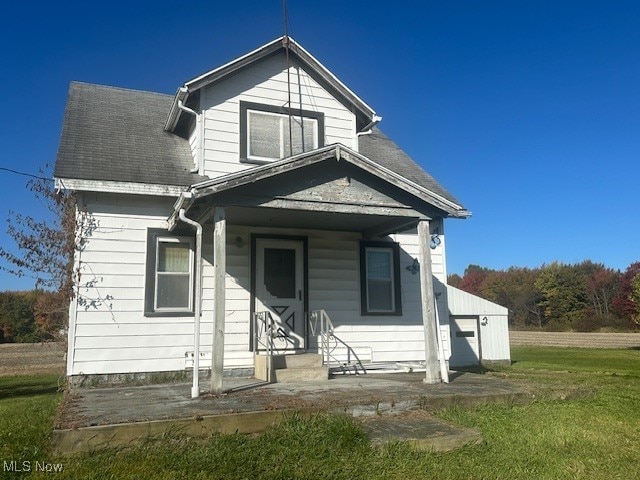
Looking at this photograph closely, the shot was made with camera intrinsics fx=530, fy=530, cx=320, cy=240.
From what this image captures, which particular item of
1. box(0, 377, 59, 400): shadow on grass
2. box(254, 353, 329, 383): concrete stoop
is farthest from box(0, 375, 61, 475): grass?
box(254, 353, 329, 383): concrete stoop

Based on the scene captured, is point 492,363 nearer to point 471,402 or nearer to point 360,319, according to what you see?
point 360,319

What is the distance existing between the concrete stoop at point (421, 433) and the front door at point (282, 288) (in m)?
3.91

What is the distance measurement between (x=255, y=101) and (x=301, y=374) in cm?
531

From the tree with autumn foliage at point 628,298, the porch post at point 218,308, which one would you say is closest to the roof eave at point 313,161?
the porch post at point 218,308

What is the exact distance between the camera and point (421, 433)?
17.7 feet

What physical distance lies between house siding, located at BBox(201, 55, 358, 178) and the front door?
165 centimetres

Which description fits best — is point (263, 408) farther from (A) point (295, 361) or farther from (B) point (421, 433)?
(A) point (295, 361)

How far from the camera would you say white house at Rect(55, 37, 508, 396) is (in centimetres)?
814

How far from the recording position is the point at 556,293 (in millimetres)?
61156

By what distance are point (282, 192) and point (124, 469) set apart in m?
4.46

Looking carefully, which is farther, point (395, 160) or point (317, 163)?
point (395, 160)

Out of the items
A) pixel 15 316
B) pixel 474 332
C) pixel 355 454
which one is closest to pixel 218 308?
pixel 355 454

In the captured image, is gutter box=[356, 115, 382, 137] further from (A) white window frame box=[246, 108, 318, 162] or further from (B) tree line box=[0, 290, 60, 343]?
(B) tree line box=[0, 290, 60, 343]

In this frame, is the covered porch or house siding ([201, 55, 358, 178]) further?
house siding ([201, 55, 358, 178])
